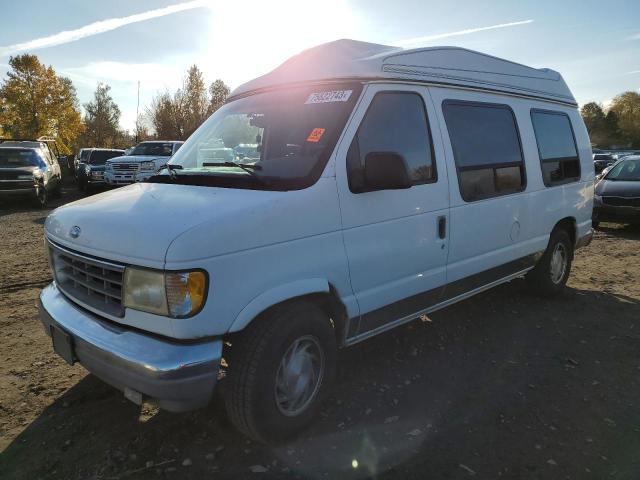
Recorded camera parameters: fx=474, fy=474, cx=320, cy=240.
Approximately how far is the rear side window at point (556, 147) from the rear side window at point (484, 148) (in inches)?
20.0

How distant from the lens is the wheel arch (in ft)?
8.11

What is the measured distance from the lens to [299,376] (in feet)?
9.46

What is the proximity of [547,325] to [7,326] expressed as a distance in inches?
211

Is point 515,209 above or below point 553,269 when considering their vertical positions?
above

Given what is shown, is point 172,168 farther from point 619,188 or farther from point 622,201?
point 619,188

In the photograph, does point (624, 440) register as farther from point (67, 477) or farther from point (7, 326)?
point (7, 326)

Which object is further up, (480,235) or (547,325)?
(480,235)

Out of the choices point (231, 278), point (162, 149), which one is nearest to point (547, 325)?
point (231, 278)

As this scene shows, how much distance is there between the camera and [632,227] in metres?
11.0

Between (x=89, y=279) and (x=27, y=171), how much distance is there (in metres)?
13.3

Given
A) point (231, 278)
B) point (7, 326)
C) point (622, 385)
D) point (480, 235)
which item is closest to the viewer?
point (231, 278)

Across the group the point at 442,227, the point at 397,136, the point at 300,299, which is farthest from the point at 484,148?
the point at 300,299

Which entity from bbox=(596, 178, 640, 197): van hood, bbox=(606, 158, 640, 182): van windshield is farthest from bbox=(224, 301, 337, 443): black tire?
bbox=(606, 158, 640, 182): van windshield

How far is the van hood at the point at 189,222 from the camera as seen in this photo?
90.9 inches
